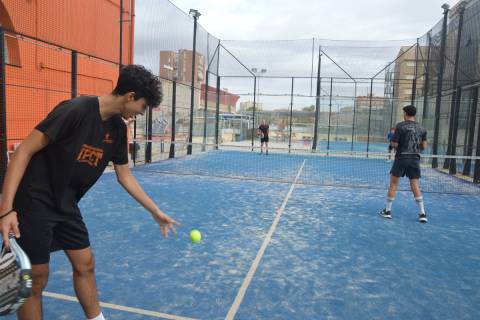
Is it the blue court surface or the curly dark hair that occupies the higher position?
the curly dark hair

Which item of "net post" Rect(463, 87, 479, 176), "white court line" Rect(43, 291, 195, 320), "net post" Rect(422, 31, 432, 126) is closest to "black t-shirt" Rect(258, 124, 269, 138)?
"net post" Rect(422, 31, 432, 126)

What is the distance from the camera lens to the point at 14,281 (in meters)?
1.85

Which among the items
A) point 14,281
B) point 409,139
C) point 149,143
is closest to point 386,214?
point 409,139

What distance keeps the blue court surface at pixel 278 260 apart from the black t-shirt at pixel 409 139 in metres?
1.04

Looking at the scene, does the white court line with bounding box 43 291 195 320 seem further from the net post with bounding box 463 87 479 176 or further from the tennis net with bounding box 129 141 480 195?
the net post with bounding box 463 87 479 176

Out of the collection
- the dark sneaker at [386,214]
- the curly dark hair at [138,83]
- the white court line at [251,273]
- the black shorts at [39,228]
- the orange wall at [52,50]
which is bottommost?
the white court line at [251,273]

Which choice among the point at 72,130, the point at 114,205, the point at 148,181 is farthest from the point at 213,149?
the point at 72,130

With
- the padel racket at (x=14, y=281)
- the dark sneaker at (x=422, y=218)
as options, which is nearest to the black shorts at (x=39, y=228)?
the padel racket at (x=14, y=281)

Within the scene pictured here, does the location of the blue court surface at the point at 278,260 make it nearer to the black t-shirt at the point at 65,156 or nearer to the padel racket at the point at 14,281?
the padel racket at the point at 14,281

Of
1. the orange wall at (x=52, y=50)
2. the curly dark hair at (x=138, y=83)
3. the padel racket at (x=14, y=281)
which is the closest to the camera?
the padel racket at (x=14, y=281)

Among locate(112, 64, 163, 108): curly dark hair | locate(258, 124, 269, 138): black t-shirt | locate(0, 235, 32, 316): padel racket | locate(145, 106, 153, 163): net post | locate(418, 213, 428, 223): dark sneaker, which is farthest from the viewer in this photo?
locate(258, 124, 269, 138): black t-shirt

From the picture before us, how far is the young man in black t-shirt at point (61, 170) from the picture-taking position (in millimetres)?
1911

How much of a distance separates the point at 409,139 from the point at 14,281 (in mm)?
5936

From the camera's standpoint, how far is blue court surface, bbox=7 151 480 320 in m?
3.22
